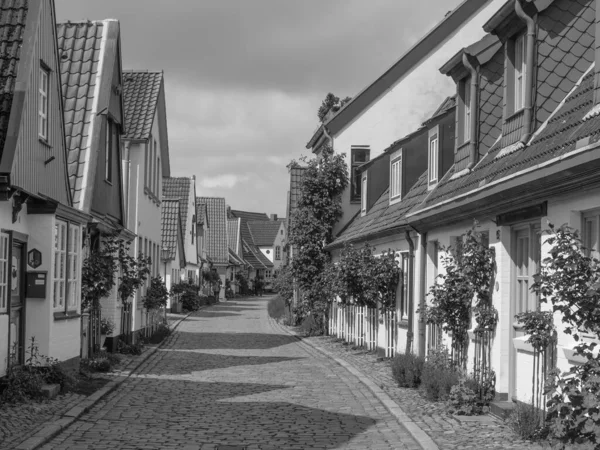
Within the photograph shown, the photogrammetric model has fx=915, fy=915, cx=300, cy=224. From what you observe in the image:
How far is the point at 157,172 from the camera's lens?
27.4m

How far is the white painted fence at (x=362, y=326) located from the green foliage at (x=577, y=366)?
11593 millimetres

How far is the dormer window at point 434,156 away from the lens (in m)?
16.2

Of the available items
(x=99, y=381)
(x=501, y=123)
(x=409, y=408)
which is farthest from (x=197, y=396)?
(x=501, y=123)

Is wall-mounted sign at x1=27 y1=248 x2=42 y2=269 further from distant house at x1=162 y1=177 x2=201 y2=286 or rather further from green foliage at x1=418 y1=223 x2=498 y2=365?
distant house at x1=162 y1=177 x2=201 y2=286

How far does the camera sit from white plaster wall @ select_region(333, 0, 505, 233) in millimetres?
24406

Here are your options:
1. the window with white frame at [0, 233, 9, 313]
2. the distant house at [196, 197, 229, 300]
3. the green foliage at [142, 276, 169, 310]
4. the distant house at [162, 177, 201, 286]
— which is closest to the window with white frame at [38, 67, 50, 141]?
the window with white frame at [0, 233, 9, 313]

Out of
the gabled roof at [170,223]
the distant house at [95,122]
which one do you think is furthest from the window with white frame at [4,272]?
the gabled roof at [170,223]

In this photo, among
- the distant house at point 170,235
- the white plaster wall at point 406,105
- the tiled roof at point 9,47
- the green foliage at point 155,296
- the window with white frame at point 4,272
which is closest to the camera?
the window with white frame at point 4,272

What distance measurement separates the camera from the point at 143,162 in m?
23.5

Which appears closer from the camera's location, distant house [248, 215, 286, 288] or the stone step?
the stone step

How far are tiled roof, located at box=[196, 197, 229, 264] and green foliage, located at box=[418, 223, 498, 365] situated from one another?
61.0m

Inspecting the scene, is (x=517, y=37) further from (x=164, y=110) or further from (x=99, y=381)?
(x=164, y=110)

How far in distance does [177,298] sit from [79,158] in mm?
28336

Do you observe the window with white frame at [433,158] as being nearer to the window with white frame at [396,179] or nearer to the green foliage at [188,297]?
the window with white frame at [396,179]
